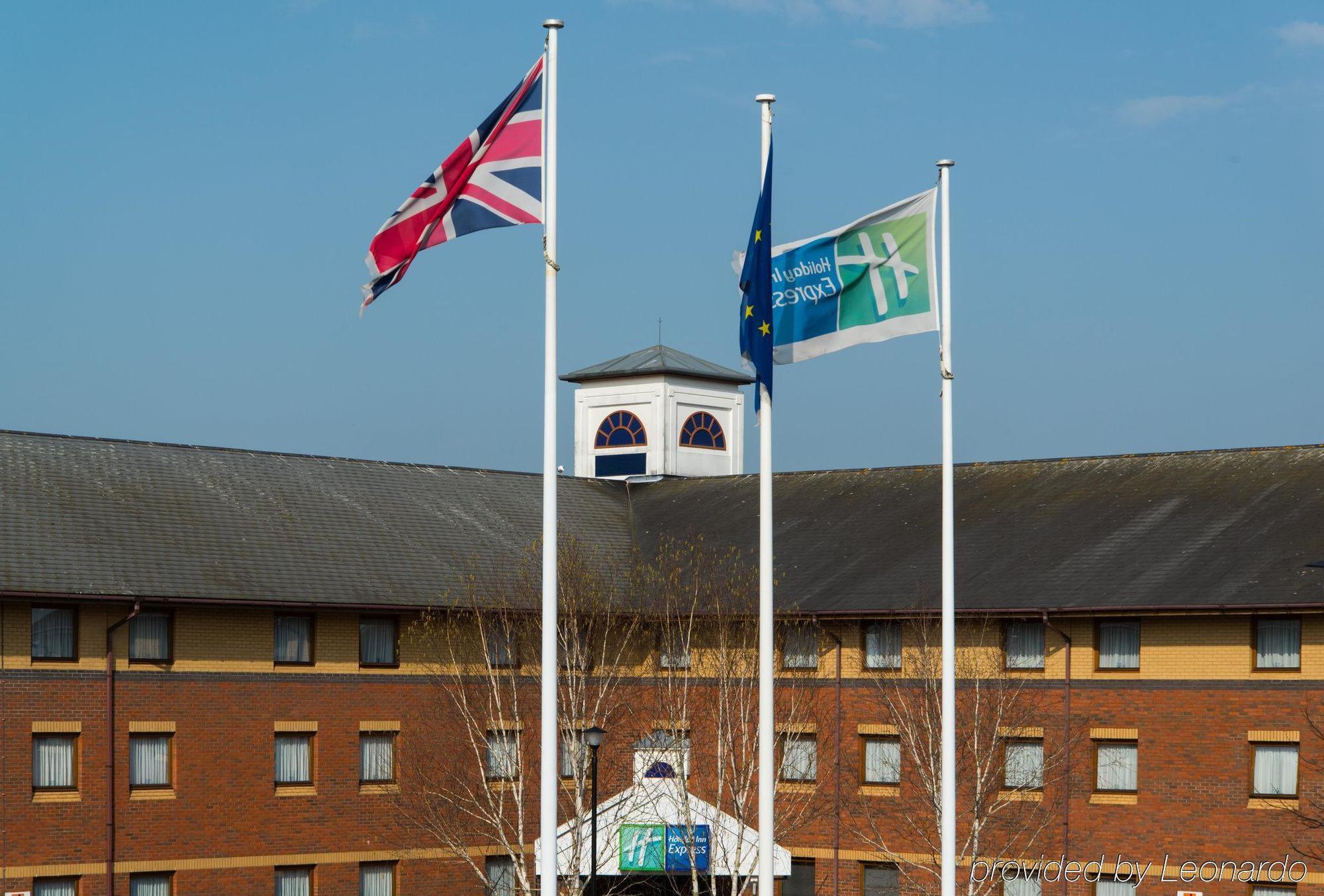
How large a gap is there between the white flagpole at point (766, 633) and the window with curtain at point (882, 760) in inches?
799

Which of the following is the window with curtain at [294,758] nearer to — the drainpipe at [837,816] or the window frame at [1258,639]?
the drainpipe at [837,816]

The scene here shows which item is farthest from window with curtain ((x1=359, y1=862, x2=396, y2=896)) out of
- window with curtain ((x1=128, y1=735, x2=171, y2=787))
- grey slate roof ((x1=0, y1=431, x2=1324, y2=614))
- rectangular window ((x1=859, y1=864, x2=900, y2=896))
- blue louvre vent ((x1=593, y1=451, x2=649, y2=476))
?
blue louvre vent ((x1=593, y1=451, x2=649, y2=476))

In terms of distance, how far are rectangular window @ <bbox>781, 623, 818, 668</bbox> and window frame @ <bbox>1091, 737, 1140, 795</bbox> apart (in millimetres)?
6515

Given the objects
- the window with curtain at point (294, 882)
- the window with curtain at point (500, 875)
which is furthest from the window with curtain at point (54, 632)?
the window with curtain at point (500, 875)

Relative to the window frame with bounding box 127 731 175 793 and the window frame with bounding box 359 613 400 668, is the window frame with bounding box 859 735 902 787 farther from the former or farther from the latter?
the window frame with bounding box 127 731 175 793

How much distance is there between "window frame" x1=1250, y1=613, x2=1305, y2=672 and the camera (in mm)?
37906

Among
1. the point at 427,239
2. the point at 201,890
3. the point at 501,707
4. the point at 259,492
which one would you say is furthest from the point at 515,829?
the point at 427,239

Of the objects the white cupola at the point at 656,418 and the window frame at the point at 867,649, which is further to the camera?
the white cupola at the point at 656,418

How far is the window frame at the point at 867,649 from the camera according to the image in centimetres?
4262

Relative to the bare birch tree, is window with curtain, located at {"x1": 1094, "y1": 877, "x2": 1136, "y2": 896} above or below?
below

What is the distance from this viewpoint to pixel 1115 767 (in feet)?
131

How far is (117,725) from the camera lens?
39312 millimetres

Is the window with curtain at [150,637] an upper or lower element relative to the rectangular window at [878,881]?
upper

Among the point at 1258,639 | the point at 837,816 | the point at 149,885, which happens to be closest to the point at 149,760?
the point at 149,885
